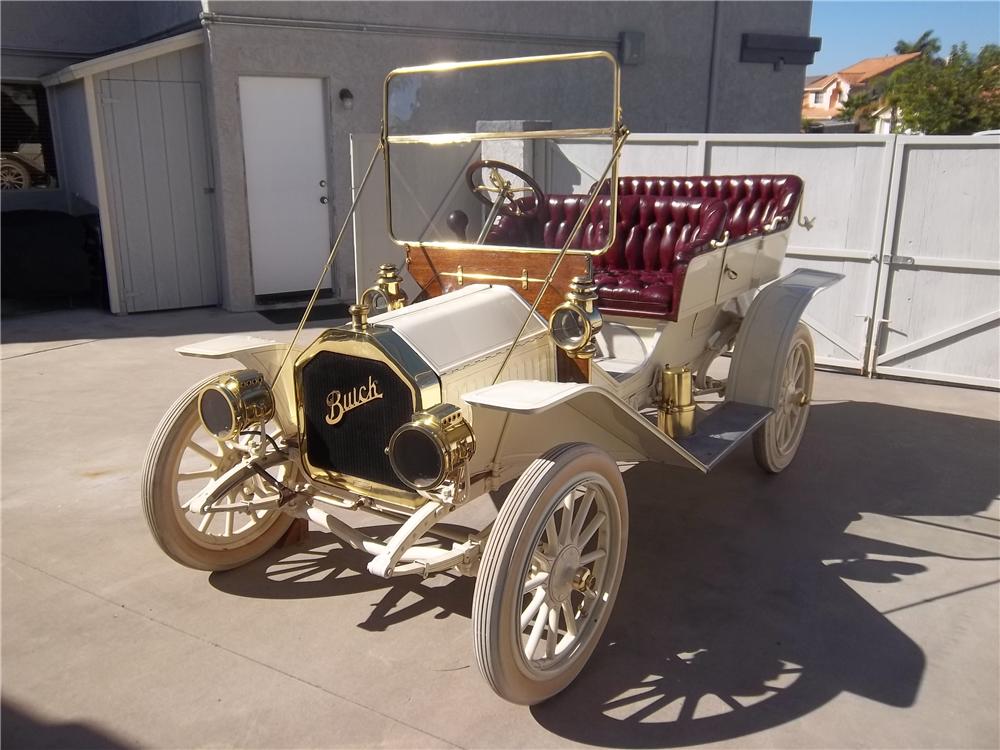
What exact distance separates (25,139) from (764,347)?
8478mm

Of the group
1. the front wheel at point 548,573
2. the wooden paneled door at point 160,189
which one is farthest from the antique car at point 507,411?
the wooden paneled door at point 160,189

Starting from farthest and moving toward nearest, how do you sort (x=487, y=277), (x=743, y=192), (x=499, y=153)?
1. (x=499, y=153)
2. (x=743, y=192)
3. (x=487, y=277)

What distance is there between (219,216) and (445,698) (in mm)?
6787

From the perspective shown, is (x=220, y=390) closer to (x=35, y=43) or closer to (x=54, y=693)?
(x=54, y=693)

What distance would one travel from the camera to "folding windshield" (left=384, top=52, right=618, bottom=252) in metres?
3.82

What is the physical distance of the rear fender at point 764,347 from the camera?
161 inches

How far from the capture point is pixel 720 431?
3.73 metres

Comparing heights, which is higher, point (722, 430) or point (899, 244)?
point (899, 244)

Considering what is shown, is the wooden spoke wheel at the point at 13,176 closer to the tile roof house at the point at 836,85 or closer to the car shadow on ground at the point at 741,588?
the car shadow on ground at the point at 741,588

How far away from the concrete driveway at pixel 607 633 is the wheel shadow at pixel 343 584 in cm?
1

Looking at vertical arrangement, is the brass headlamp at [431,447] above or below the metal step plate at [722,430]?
above

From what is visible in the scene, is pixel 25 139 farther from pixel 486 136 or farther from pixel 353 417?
pixel 353 417

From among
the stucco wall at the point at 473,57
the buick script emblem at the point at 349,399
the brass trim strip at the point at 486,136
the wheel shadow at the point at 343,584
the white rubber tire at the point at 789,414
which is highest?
the stucco wall at the point at 473,57

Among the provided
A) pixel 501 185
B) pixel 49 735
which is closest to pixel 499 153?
pixel 501 185
